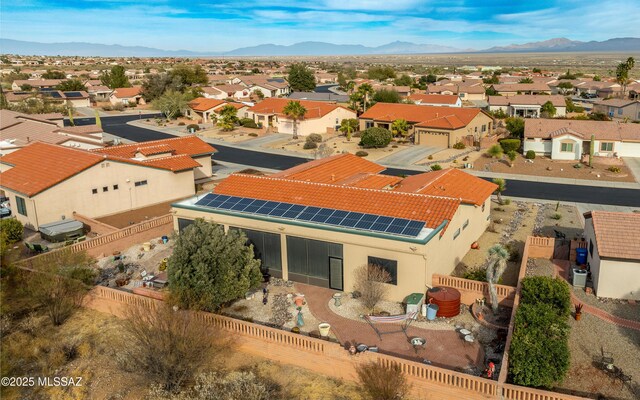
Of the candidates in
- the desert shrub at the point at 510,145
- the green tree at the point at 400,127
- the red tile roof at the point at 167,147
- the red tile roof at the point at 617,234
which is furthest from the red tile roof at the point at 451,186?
the green tree at the point at 400,127

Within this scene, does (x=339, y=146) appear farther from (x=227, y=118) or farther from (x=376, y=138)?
(x=227, y=118)

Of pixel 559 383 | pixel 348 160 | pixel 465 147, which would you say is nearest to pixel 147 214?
pixel 348 160

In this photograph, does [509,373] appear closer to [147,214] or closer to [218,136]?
[147,214]

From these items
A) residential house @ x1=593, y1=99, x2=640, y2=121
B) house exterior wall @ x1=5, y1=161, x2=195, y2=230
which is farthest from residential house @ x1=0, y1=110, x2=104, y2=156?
residential house @ x1=593, y1=99, x2=640, y2=121

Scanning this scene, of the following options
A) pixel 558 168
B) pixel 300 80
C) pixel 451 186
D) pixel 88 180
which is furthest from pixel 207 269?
pixel 300 80

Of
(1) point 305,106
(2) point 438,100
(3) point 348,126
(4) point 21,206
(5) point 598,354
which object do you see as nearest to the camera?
(5) point 598,354

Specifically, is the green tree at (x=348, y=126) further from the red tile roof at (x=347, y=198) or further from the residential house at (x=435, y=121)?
the red tile roof at (x=347, y=198)

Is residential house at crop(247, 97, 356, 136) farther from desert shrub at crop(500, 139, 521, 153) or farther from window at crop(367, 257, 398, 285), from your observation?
window at crop(367, 257, 398, 285)
